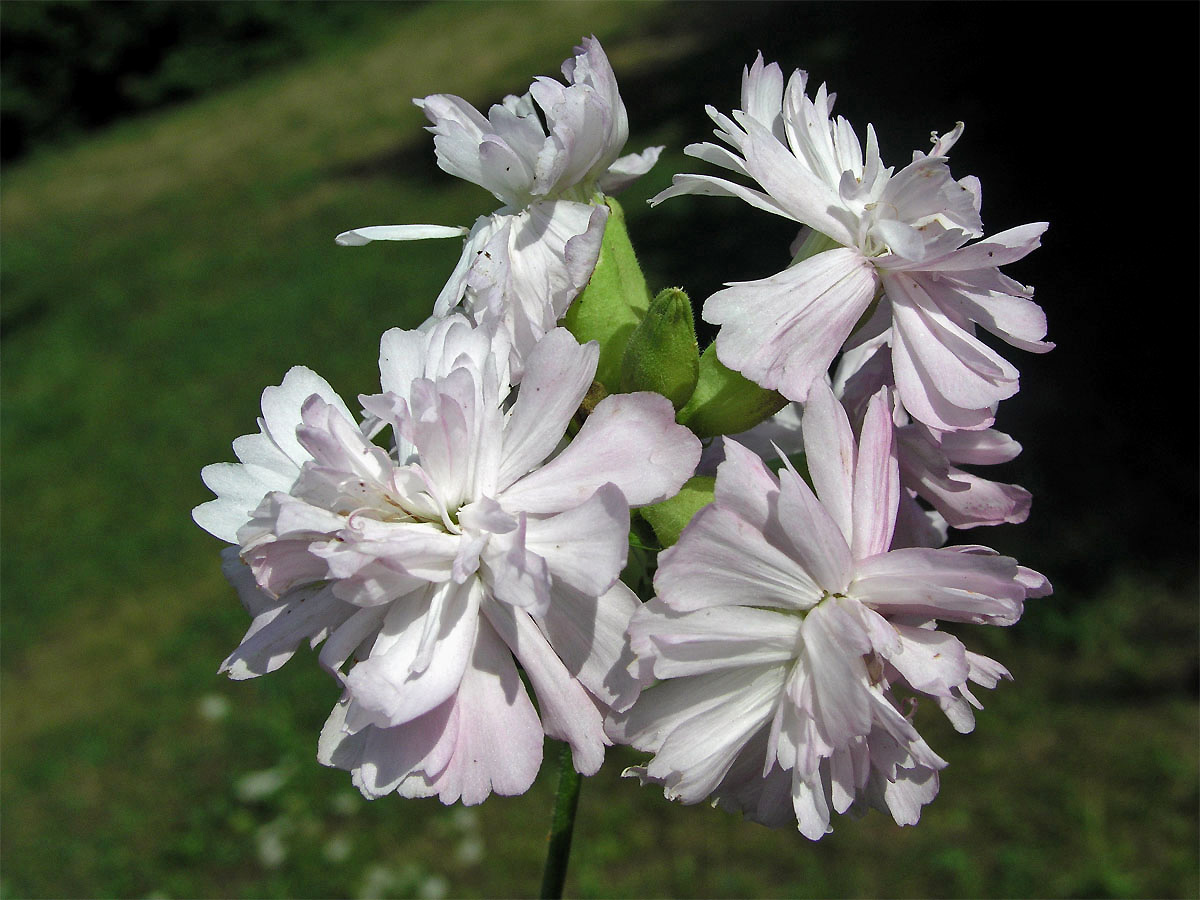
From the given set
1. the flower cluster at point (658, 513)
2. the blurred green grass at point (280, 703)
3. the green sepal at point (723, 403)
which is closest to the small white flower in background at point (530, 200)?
the flower cluster at point (658, 513)

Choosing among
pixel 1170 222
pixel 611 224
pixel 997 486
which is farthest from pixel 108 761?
pixel 1170 222

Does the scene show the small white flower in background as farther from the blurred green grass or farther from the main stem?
the blurred green grass

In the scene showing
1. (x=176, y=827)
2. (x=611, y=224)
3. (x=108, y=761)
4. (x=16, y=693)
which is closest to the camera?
(x=611, y=224)

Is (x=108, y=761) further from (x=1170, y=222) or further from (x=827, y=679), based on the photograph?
(x=1170, y=222)

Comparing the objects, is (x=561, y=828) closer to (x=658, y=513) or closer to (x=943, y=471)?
(x=658, y=513)

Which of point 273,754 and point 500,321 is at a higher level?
point 500,321

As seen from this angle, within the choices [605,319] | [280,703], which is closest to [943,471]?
[605,319]
